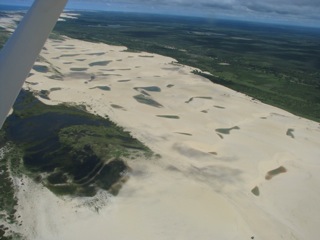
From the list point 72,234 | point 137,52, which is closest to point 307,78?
point 137,52

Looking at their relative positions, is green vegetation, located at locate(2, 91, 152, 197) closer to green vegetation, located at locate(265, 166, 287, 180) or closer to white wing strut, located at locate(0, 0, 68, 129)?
green vegetation, located at locate(265, 166, 287, 180)

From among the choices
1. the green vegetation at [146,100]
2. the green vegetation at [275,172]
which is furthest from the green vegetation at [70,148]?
the green vegetation at [275,172]

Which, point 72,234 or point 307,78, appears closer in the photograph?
point 72,234

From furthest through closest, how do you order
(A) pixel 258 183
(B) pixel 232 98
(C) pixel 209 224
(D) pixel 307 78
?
(D) pixel 307 78, (B) pixel 232 98, (A) pixel 258 183, (C) pixel 209 224

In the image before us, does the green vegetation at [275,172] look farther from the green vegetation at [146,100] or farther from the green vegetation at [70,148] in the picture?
the green vegetation at [146,100]

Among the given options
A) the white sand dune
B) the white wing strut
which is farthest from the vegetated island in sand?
the white wing strut

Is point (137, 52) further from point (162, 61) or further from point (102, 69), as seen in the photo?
point (102, 69)

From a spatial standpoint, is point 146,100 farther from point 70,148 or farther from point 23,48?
point 23,48
